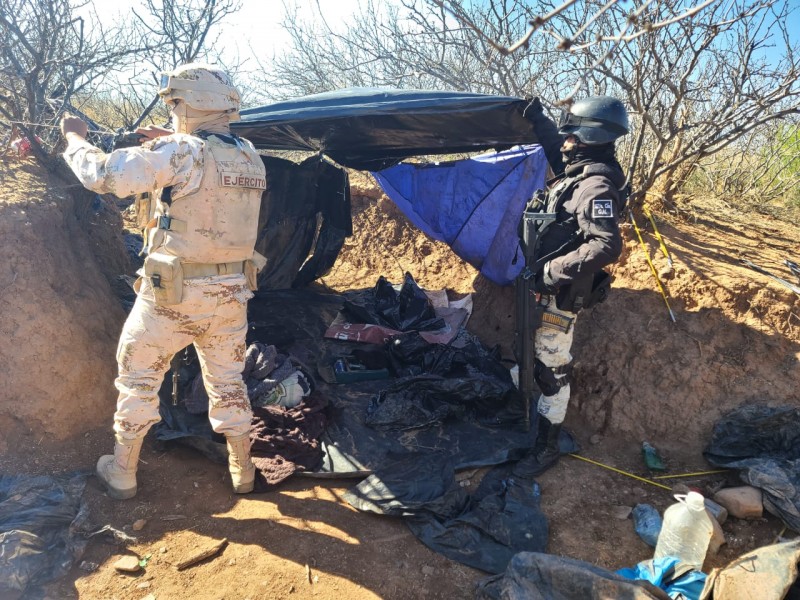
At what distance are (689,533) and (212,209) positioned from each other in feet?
8.70

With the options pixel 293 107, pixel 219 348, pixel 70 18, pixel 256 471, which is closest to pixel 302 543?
pixel 256 471

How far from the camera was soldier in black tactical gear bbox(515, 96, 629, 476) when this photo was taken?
9.46 ft

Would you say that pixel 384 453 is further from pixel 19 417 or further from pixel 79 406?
pixel 19 417

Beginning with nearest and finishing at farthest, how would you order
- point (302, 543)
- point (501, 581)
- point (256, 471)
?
point (501, 581) < point (302, 543) < point (256, 471)

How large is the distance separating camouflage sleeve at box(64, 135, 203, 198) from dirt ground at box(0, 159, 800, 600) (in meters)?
1.53

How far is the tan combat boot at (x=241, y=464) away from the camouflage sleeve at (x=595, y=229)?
196 centimetres

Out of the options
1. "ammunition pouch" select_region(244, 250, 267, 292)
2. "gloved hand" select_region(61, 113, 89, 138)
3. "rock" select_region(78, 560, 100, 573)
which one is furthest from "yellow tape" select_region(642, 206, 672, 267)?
"rock" select_region(78, 560, 100, 573)

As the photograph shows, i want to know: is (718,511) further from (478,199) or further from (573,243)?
(478,199)

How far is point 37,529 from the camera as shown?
8.36 feet

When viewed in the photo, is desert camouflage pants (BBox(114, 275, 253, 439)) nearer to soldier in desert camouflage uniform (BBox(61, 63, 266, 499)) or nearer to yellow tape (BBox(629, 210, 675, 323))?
soldier in desert camouflage uniform (BBox(61, 63, 266, 499))

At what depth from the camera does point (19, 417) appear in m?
3.19

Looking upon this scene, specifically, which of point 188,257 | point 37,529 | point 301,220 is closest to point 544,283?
point 188,257

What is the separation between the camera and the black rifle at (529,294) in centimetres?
326

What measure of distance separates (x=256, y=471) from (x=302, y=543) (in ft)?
1.99
